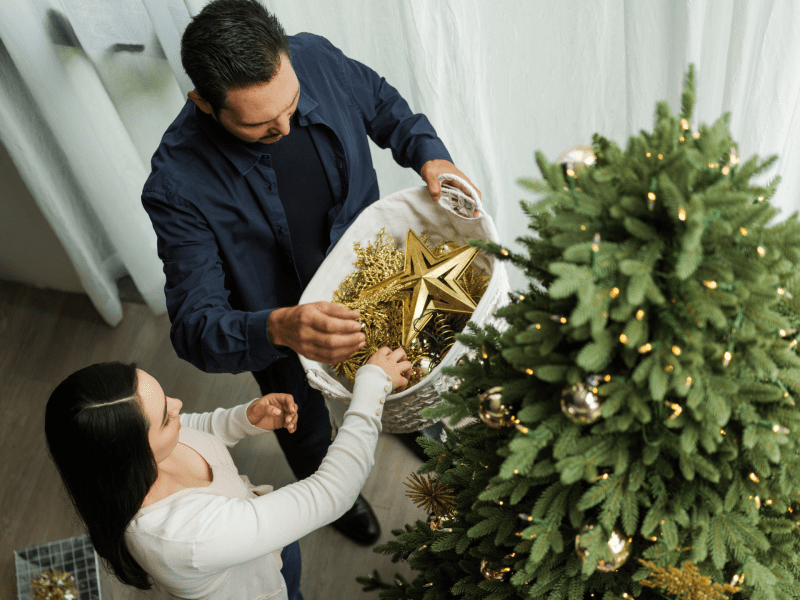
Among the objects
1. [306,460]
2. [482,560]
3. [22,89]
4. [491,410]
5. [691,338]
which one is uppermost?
[22,89]

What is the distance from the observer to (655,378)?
56cm

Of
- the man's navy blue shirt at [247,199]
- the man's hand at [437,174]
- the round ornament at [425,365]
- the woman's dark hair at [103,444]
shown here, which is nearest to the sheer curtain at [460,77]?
the man's navy blue shirt at [247,199]

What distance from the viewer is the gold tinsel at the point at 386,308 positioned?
3.79 ft

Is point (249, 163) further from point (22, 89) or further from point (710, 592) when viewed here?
point (22, 89)

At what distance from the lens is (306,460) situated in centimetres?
171

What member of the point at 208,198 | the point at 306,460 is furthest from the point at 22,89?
the point at 306,460

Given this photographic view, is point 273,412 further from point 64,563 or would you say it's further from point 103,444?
point 64,563

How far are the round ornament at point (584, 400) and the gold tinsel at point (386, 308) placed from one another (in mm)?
543

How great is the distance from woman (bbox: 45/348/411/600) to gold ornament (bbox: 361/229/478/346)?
0.10 meters

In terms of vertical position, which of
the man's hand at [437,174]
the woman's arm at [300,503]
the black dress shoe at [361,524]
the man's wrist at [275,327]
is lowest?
the black dress shoe at [361,524]

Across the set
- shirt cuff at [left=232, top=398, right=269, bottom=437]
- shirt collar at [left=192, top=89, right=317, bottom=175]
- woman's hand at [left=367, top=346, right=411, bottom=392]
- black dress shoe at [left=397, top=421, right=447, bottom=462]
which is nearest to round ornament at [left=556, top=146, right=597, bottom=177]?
woman's hand at [left=367, top=346, right=411, bottom=392]

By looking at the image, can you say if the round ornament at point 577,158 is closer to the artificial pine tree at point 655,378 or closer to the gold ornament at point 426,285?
the artificial pine tree at point 655,378

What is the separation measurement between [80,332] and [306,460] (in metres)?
1.36

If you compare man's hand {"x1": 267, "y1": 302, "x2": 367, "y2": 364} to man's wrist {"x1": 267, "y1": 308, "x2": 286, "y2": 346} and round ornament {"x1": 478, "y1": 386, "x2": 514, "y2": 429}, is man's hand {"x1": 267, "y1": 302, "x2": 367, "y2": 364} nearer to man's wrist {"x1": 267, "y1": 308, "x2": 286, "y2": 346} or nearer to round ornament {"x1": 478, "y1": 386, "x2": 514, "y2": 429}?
man's wrist {"x1": 267, "y1": 308, "x2": 286, "y2": 346}
